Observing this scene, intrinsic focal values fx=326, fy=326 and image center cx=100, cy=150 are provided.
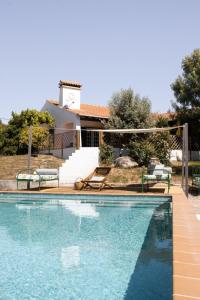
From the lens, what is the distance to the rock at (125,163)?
768 inches

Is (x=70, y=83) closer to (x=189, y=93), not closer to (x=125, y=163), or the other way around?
(x=189, y=93)

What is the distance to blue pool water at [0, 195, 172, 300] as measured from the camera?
4031mm

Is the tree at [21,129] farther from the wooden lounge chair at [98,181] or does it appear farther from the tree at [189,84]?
the tree at [189,84]

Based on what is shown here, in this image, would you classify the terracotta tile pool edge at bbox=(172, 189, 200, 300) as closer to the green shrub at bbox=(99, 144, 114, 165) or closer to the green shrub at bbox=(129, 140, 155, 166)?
the green shrub at bbox=(129, 140, 155, 166)

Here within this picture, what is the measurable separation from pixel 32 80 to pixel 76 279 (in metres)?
16.6

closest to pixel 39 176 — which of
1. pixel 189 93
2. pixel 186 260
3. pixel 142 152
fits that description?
pixel 142 152

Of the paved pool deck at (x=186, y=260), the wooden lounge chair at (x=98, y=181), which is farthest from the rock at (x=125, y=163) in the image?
the paved pool deck at (x=186, y=260)

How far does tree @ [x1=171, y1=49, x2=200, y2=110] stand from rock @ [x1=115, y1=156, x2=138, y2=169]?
6.17 metres

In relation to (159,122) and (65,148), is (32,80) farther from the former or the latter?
(159,122)

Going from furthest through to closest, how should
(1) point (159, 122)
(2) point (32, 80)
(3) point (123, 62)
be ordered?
1. (1) point (159, 122)
2. (2) point (32, 80)
3. (3) point (123, 62)

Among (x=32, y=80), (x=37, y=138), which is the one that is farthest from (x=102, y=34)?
(x=37, y=138)

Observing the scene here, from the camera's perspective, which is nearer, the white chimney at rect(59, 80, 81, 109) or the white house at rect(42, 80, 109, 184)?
the white house at rect(42, 80, 109, 184)

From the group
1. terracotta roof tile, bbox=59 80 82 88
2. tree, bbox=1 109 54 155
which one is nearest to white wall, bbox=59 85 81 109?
terracotta roof tile, bbox=59 80 82 88

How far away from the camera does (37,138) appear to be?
23.2 metres
